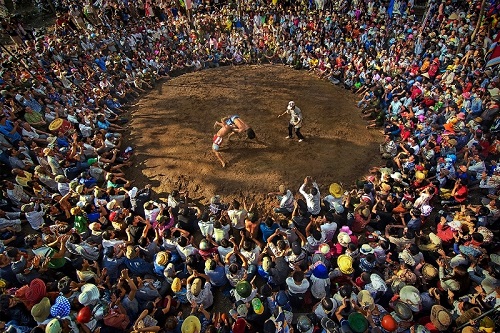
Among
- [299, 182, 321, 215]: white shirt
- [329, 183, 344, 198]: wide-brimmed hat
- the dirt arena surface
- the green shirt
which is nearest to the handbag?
the green shirt

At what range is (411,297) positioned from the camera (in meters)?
5.35

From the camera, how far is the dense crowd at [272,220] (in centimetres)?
538

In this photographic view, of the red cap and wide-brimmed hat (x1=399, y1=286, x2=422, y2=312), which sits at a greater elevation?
the red cap

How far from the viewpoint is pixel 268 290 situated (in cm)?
556

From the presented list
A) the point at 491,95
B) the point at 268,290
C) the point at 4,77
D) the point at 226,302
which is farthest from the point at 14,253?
the point at 491,95

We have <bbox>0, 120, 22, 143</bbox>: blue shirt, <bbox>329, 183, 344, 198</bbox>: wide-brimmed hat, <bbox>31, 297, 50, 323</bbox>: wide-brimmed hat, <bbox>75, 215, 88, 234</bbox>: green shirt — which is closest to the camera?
<bbox>31, 297, 50, 323</bbox>: wide-brimmed hat

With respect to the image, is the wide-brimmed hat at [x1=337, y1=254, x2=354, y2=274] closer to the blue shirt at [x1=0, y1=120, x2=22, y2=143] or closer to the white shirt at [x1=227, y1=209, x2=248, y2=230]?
the white shirt at [x1=227, y1=209, x2=248, y2=230]

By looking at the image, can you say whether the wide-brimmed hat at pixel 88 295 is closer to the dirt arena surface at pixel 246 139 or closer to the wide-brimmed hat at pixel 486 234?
the dirt arena surface at pixel 246 139

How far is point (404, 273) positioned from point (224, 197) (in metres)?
5.30

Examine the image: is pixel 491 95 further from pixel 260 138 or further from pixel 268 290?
pixel 268 290

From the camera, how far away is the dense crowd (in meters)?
5.38

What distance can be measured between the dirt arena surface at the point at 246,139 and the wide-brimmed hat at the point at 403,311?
4353 mm

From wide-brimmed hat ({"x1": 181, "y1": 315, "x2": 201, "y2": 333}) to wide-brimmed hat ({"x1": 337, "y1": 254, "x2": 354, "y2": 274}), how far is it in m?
2.91

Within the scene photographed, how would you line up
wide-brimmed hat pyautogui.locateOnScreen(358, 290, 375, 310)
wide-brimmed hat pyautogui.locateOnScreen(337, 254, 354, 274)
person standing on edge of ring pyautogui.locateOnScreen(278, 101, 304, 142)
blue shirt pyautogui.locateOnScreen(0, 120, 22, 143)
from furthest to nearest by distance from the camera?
person standing on edge of ring pyautogui.locateOnScreen(278, 101, 304, 142) → blue shirt pyautogui.locateOnScreen(0, 120, 22, 143) → wide-brimmed hat pyautogui.locateOnScreen(337, 254, 354, 274) → wide-brimmed hat pyautogui.locateOnScreen(358, 290, 375, 310)
